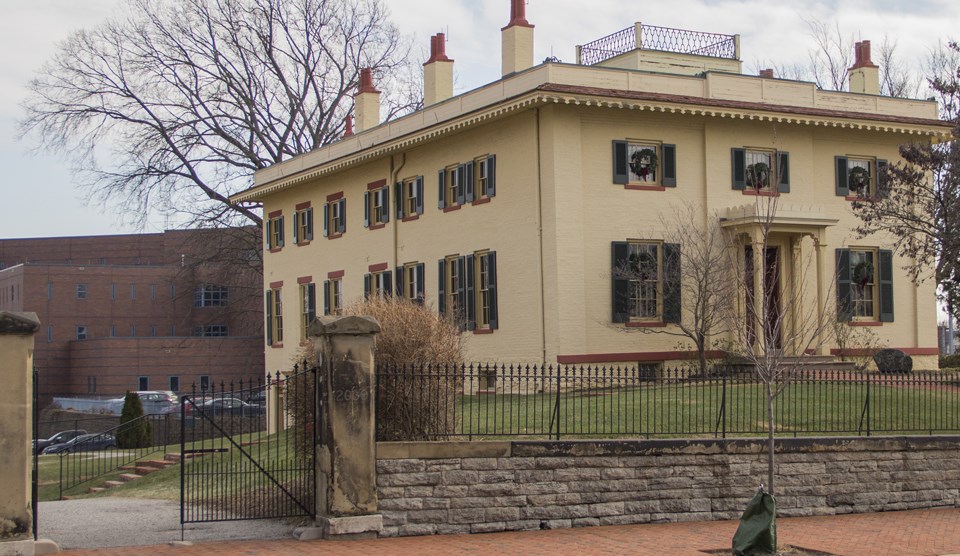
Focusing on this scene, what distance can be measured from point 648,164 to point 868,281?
7.43 metres

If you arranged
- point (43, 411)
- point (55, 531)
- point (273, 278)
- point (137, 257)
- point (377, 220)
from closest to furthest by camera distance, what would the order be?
point (55, 531), point (377, 220), point (273, 278), point (43, 411), point (137, 257)

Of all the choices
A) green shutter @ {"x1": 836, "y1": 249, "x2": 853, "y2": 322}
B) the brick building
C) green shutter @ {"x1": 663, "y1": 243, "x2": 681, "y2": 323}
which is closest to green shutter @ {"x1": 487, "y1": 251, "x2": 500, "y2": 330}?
green shutter @ {"x1": 663, "y1": 243, "x2": 681, "y2": 323}


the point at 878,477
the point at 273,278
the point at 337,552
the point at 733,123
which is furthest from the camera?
the point at 273,278

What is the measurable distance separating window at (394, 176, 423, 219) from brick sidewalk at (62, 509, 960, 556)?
1884 cm

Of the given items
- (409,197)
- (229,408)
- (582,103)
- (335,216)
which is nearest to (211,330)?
(229,408)

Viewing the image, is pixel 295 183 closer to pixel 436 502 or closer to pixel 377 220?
pixel 377 220

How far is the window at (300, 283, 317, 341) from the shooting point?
40500mm

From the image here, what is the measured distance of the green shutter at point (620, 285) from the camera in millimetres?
29078

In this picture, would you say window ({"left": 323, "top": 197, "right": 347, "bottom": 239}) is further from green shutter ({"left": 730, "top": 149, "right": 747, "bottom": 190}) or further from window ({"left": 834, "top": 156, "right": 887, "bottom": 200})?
window ({"left": 834, "top": 156, "right": 887, "bottom": 200})

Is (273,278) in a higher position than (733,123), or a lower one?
lower

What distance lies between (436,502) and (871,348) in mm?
19629

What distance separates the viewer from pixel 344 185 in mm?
38625

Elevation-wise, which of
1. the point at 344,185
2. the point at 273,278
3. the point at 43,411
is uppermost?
the point at 344,185

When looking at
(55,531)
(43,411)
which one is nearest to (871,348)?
(55,531)
